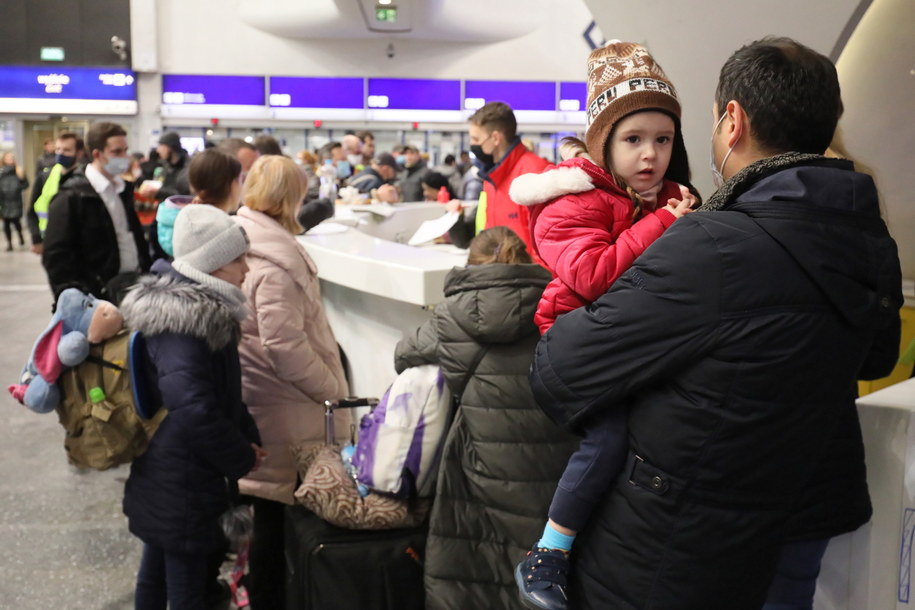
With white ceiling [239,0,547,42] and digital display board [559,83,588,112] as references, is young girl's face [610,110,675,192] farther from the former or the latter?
digital display board [559,83,588,112]

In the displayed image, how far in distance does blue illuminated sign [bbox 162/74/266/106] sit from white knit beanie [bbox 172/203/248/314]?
16.2 metres

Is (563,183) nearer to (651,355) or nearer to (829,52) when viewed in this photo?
(651,355)

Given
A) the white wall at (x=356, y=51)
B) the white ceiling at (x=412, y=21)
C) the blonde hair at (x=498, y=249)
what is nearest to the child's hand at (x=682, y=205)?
the blonde hair at (x=498, y=249)

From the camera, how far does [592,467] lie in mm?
1506

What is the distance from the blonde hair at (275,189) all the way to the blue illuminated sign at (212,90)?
15646mm

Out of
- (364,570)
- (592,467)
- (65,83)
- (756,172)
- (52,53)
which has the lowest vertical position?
(364,570)

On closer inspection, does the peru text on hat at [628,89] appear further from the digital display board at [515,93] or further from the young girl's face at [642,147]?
the digital display board at [515,93]

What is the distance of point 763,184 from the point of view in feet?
4.56

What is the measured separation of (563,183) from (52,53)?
18.4m

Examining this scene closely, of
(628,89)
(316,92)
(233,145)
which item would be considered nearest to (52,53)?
(316,92)

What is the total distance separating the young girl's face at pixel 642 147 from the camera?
1701 millimetres

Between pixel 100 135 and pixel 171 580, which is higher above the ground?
pixel 100 135

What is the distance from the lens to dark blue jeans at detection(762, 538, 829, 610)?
5.16 ft

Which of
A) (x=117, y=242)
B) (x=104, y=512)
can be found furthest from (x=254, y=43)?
(x=104, y=512)
